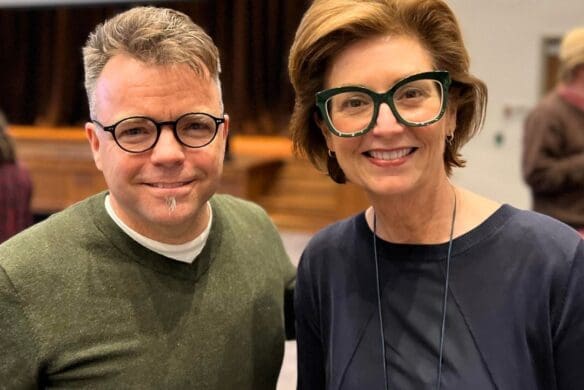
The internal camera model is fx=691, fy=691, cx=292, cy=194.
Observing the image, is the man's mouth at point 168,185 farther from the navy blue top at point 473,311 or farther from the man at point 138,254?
the navy blue top at point 473,311

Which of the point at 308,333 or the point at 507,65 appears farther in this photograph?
the point at 507,65

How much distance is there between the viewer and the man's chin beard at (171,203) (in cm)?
131

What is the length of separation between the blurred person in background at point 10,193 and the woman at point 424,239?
1889 mm

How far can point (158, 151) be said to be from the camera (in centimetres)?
127

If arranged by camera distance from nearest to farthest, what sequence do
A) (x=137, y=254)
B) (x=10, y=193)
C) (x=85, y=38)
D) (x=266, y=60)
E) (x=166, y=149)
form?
(x=166, y=149) < (x=137, y=254) < (x=10, y=193) < (x=266, y=60) < (x=85, y=38)

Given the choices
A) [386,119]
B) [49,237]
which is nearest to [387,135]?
[386,119]

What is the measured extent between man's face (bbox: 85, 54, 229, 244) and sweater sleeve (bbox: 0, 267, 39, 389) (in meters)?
0.28

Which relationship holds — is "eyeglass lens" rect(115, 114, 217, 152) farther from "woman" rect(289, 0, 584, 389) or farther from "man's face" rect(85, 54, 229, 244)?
"woman" rect(289, 0, 584, 389)

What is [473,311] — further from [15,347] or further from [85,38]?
[85,38]

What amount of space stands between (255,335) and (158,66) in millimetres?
608

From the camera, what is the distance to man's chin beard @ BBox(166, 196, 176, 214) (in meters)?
1.31

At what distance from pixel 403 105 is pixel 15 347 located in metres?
0.80

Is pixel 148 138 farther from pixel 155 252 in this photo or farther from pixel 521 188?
pixel 521 188

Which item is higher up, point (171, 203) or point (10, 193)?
point (171, 203)
